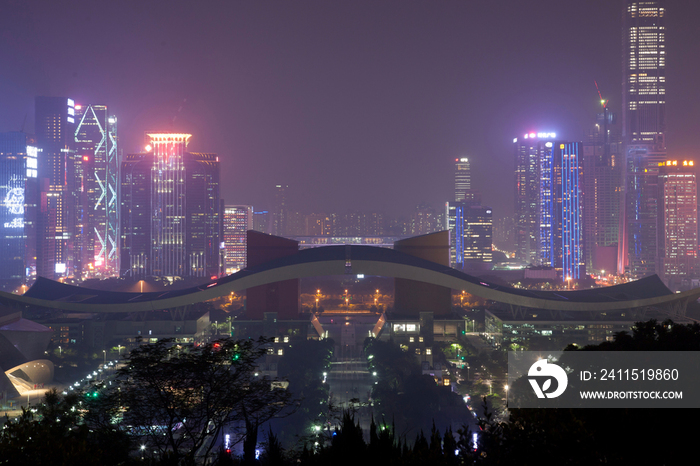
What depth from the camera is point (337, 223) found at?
152250 mm

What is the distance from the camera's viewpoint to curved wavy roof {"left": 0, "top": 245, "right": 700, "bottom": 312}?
3884cm

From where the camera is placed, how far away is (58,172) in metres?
102

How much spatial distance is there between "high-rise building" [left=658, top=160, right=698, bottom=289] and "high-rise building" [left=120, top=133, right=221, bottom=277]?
7613 cm

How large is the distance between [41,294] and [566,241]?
82.8 meters

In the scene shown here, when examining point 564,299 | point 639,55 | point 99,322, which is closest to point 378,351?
point 564,299

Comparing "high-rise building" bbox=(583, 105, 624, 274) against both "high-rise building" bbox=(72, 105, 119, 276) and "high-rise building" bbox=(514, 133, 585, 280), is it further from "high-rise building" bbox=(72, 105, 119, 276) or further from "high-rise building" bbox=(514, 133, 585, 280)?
"high-rise building" bbox=(72, 105, 119, 276)

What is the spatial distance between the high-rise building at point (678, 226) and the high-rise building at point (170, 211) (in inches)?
2997

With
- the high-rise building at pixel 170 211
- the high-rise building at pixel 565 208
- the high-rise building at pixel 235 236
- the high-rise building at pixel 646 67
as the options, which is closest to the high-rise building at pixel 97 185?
the high-rise building at pixel 170 211

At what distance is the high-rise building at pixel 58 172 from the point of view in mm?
91062

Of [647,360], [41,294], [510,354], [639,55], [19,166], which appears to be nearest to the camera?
[647,360]

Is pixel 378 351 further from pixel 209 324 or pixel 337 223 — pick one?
pixel 337 223

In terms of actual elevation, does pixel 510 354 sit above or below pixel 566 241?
below

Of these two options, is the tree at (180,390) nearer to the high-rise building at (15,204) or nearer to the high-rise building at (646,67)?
the high-rise building at (15,204)

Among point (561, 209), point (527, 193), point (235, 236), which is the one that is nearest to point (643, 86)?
point (527, 193)
